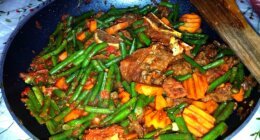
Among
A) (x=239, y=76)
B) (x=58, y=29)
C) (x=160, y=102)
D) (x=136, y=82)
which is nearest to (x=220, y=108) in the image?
(x=239, y=76)

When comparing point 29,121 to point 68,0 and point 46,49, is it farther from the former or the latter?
point 68,0

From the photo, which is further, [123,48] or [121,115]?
[123,48]

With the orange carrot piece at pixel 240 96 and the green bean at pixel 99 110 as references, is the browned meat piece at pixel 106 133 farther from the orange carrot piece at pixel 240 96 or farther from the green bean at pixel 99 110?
the orange carrot piece at pixel 240 96

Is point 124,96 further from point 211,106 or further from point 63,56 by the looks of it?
point 63,56

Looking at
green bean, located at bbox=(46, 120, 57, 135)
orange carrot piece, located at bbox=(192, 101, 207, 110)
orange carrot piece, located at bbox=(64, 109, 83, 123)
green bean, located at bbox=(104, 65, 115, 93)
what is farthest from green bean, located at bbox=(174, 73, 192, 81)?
green bean, located at bbox=(46, 120, 57, 135)

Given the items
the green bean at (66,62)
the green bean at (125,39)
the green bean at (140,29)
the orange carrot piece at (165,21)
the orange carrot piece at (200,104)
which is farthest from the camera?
the orange carrot piece at (165,21)

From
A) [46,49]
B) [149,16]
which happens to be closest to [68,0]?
[46,49]

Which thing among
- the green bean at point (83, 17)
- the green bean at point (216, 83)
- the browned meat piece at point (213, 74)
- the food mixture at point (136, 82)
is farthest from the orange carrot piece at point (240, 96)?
the green bean at point (83, 17)

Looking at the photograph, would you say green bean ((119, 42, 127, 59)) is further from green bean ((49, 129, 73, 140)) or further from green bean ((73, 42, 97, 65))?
green bean ((49, 129, 73, 140))
